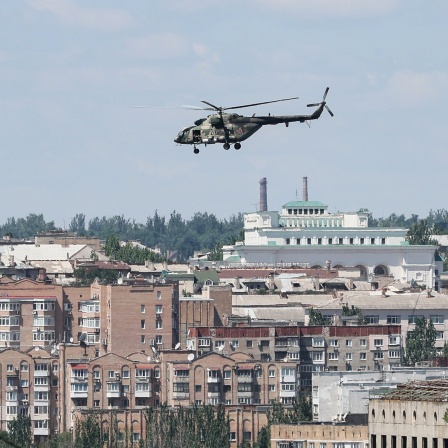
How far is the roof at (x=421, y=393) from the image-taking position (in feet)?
335

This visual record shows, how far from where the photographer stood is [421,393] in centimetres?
10394

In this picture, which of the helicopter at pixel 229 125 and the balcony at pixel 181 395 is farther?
the balcony at pixel 181 395

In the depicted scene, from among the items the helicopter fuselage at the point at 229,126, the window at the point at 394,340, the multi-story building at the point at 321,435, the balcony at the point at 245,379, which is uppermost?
the helicopter fuselage at the point at 229,126

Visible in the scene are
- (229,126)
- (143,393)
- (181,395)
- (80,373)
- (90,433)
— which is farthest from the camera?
(80,373)

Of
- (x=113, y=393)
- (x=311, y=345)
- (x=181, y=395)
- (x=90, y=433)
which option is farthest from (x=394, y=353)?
(x=90, y=433)

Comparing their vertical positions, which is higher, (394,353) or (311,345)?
(311,345)

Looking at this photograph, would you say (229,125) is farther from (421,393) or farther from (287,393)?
(287,393)

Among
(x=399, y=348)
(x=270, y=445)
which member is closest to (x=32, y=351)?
(x=399, y=348)

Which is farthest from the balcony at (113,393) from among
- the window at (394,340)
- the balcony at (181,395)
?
the window at (394,340)

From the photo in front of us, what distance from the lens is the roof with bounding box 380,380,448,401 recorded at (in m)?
102

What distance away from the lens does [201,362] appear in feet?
604

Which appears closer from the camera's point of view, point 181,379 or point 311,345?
point 181,379

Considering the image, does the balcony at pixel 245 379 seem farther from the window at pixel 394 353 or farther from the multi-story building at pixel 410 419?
the multi-story building at pixel 410 419

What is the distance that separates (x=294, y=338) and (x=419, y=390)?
287 ft
